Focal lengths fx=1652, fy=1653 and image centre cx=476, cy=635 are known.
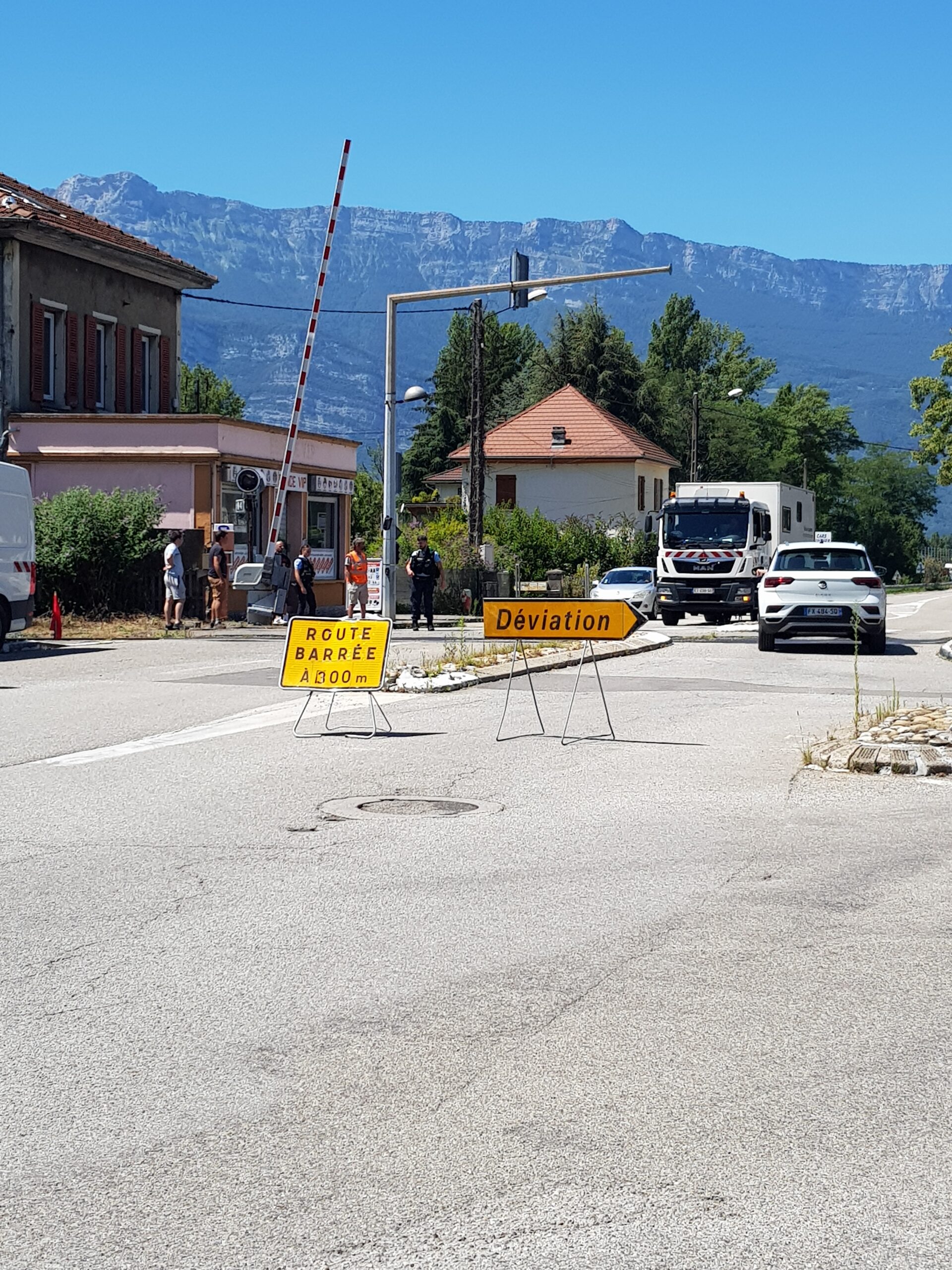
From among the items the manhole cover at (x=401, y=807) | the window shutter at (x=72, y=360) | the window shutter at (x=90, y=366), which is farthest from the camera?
the window shutter at (x=90, y=366)

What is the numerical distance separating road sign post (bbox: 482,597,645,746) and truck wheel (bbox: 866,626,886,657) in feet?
39.6

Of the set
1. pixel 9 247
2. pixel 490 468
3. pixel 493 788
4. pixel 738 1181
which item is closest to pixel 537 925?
pixel 738 1181

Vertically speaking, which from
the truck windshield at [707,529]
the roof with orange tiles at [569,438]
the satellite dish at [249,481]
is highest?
the roof with orange tiles at [569,438]

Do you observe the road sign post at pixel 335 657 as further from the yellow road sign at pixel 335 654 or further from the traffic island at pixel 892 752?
the traffic island at pixel 892 752

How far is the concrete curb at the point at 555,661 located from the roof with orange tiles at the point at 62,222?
1666 centimetres

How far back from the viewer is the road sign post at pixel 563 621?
1426 centimetres

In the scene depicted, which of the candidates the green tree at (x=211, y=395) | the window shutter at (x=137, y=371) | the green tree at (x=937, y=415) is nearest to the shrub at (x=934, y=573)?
the green tree at (x=937, y=415)

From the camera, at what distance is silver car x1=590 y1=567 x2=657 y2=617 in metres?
43.3

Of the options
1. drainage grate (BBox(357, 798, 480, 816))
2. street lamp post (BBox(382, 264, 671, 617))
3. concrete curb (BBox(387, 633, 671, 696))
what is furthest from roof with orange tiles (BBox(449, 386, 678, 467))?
drainage grate (BBox(357, 798, 480, 816))

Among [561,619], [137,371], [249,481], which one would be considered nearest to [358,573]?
[249,481]

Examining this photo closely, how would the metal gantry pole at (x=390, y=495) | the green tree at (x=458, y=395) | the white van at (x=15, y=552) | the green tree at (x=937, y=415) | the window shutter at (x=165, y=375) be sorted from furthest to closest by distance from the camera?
the green tree at (x=458, y=395)
the green tree at (x=937, y=415)
the window shutter at (x=165, y=375)
the metal gantry pole at (x=390, y=495)
the white van at (x=15, y=552)

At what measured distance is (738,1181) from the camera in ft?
13.5

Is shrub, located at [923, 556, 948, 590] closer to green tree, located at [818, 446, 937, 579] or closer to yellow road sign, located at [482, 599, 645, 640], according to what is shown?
green tree, located at [818, 446, 937, 579]

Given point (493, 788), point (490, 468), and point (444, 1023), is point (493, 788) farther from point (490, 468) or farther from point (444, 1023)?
point (490, 468)
